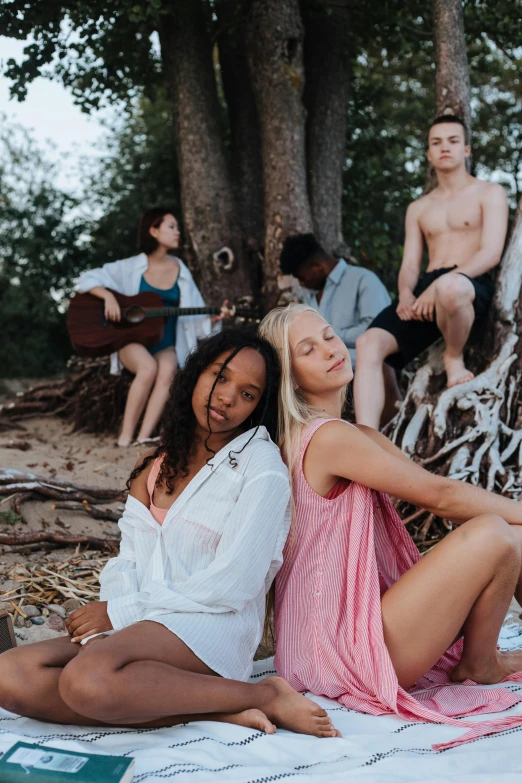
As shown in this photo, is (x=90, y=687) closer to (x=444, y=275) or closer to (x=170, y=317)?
(x=444, y=275)

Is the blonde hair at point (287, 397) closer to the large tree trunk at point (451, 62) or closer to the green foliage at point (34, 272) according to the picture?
the large tree trunk at point (451, 62)

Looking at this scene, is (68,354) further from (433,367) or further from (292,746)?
(292,746)

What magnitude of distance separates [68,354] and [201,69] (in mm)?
5651

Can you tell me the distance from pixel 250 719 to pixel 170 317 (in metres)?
4.87

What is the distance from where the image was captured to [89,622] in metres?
2.33

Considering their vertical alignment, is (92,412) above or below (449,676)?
above

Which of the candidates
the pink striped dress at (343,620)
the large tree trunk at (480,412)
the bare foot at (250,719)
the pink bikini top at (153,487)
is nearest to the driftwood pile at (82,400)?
the large tree trunk at (480,412)

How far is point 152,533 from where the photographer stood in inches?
100

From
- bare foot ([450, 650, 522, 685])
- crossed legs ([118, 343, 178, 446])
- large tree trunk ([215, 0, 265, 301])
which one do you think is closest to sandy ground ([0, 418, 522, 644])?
crossed legs ([118, 343, 178, 446])

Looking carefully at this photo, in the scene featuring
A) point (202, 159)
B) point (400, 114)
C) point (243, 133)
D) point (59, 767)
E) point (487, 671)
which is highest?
point (400, 114)

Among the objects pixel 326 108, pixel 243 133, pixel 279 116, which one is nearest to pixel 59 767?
pixel 279 116

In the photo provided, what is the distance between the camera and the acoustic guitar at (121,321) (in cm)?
666

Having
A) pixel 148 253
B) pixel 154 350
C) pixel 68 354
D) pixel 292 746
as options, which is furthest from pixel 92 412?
pixel 292 746

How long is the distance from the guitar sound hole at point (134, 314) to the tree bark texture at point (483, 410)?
8.89 ft
